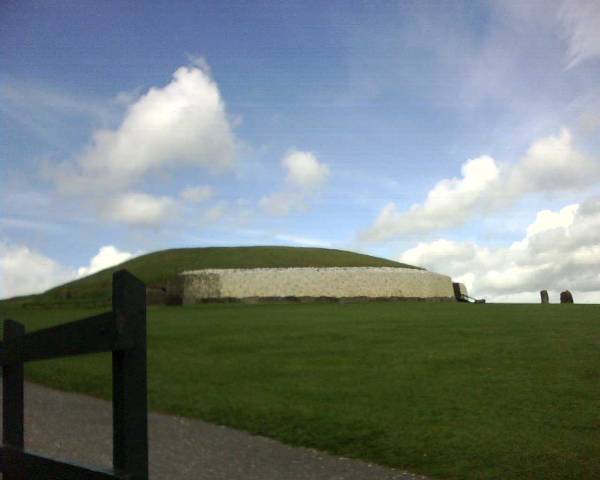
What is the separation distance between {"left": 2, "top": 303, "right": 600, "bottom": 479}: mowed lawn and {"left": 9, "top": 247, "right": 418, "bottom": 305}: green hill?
28.9 metres

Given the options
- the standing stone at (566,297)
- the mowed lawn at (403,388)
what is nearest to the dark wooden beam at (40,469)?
the mowed lawn at (403,388)

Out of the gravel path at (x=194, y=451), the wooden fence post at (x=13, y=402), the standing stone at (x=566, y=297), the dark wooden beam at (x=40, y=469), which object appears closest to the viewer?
the dark wooden beam at (x=40, y=469)

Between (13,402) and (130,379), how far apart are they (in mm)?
1953

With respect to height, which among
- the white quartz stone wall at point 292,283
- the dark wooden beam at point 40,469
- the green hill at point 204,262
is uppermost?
the green hill at point 204,262

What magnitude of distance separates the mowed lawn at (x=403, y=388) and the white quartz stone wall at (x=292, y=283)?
18.9 meters

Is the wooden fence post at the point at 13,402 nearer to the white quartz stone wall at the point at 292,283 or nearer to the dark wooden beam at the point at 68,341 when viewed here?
the dark wooden beam at the point at 68,341

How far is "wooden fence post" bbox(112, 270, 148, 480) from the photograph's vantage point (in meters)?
3.10

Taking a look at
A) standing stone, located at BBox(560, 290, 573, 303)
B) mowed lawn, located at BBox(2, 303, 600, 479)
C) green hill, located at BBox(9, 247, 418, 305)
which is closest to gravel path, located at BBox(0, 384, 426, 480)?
mowed lawn, located at BBox(2, 303, 600, 479)

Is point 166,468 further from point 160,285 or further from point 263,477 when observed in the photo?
point 160,285

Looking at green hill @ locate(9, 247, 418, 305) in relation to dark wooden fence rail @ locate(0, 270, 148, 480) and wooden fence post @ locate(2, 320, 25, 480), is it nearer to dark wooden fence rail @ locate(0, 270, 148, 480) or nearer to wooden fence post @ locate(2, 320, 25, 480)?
wooden fence post @ locate(2, 320, 25, 480)

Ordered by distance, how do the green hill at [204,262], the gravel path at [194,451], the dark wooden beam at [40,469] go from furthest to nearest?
the green hill at [204,262], the gravel path at [194,451], the dark wooden beam at [40,469]

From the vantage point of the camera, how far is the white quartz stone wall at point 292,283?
39.2 metres

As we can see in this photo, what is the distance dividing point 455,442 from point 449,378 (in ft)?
11.9

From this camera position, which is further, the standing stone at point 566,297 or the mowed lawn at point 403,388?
the standing stone at point 566,297
